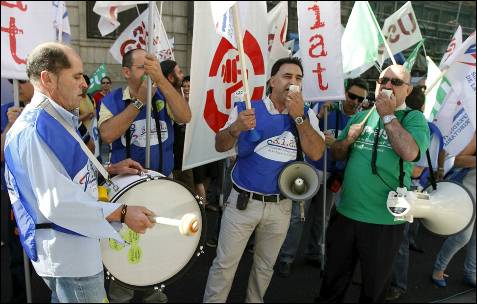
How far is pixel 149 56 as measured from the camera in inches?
97.0

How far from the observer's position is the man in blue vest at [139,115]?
8.27 feet

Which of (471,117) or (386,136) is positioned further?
(471,117)

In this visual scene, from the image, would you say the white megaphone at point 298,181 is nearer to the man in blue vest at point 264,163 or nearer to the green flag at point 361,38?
the man in blue vest at point 264,163

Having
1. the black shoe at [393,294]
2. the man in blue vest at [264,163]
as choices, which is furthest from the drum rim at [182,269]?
the black shoe at [393,294]

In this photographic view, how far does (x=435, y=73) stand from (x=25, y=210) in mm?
3378

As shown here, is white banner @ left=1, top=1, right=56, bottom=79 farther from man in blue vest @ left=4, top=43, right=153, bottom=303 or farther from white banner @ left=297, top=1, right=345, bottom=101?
white banner @ left=297, top=1, right=345, bottom=101

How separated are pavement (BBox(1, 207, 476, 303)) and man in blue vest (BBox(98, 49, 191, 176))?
0.98 meters

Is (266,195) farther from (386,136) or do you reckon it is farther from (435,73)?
(435,73)

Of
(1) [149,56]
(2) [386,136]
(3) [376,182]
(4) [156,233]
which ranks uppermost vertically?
(1) [149,56]

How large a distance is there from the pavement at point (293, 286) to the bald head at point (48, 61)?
80.2 inches

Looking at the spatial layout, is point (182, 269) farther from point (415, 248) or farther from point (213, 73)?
point (415, 248)

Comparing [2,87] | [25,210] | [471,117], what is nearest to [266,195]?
[25,210]

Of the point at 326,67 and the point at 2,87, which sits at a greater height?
the point at 326,67

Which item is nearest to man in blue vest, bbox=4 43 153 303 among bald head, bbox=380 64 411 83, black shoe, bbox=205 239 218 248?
bald head, bbox=380 64 411 83
